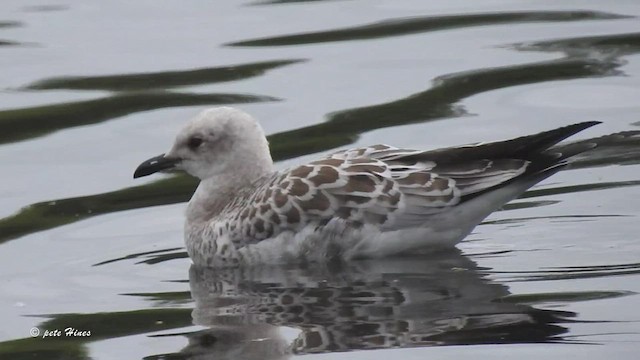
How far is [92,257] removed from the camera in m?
11.5

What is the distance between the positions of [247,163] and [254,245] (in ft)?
2.63

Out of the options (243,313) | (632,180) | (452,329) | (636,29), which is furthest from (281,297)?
(636,29)

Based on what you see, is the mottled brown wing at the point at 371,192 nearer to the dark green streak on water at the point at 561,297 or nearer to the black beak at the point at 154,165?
the black beak at the point at 154,165

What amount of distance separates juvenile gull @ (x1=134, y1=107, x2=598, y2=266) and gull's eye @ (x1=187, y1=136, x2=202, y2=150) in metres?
0.65

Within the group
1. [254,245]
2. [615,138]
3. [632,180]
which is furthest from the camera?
[615,138]

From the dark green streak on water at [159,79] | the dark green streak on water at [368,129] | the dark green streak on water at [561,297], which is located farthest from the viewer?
the dark green streak on water at [159,79]

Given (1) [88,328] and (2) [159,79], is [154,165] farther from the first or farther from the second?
(2) [159,79]

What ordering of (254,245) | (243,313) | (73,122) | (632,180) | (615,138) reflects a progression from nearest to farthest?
1. (243,313)
2. (254,245)
3. (632,180)
4. (615,138)
5. (73,122)

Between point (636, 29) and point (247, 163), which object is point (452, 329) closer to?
A: point (247, 163)

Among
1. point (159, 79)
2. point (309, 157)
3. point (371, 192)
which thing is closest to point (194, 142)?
point (371, 192)

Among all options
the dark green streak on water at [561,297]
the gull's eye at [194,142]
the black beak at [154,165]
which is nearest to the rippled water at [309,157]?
the dark green streak on water at [561,297]

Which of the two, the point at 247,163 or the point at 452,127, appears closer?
the point at 247,163

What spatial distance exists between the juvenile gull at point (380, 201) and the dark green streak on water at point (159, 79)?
460cm

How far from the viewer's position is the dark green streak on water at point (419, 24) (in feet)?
56.1
